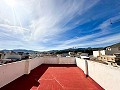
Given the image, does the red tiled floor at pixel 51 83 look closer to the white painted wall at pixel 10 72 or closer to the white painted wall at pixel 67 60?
the white painted wall at pixel 10 72

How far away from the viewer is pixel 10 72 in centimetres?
694

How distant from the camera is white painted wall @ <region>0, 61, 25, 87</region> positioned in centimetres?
600

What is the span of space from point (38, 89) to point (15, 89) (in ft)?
3.47

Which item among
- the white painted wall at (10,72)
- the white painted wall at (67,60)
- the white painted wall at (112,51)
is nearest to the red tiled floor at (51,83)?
the white painted wall at (10,72)

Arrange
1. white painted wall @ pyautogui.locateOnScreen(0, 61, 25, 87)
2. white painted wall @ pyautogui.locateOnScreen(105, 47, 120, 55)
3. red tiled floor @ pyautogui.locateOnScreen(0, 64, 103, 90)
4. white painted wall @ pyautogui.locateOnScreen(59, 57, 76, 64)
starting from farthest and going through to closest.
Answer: white painted wall @ pyautogui.locateOnScreen(105, 47, 120, 55) → white painted wall @ pyautogui.locateOnScreen(59, 57, 76, 64) → red tiled floor @ pyautogui.locateOnScreen(0, 64, 103, 90) → white painted wall @ pyautogui.locateOnScreen(0, 61, 25, 87)

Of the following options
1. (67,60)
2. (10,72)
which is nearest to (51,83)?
(10,72)

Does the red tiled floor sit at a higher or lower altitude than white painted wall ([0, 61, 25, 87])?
lower

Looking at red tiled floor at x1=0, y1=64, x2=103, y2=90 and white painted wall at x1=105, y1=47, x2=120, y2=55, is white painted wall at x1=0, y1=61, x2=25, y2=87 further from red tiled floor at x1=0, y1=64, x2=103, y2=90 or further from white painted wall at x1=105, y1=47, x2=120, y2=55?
white painted wall at x1=105, y1=47, x2=120, y2=55

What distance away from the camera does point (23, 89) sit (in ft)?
19.0

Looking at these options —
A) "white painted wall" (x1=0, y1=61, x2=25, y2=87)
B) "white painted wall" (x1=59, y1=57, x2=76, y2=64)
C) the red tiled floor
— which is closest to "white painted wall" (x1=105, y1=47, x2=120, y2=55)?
"white painted wall" (x1=59, y1=57, x2=76, y2=64)

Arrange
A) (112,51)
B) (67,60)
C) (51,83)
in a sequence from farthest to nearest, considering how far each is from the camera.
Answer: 1. (112,51)
2. (67,60)
3. (51,83)

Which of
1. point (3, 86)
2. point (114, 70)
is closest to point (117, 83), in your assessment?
point (114, 70)

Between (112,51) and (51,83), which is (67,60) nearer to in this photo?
(51,83)

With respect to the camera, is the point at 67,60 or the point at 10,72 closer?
the point at 10,72
